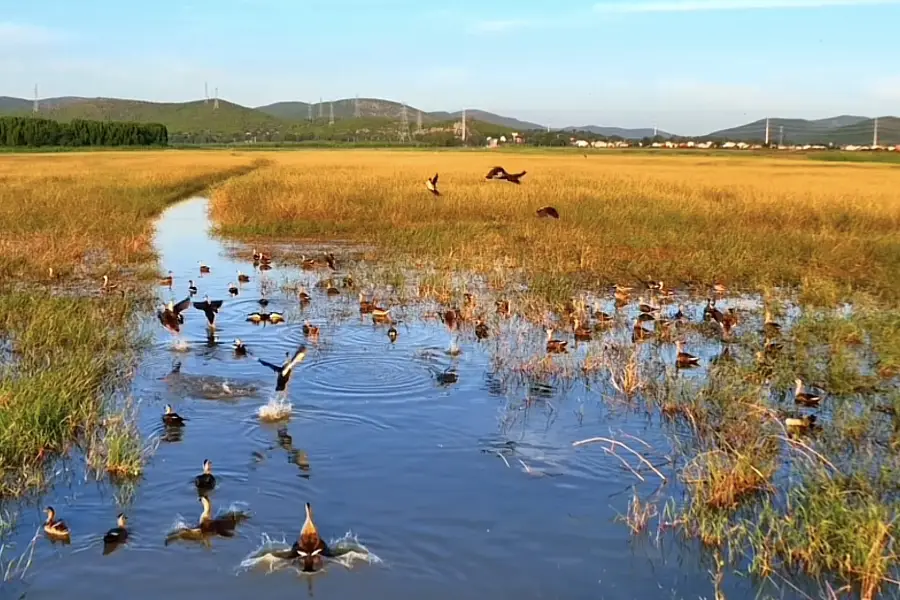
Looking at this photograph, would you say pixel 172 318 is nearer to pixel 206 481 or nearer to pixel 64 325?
pixel 64 325

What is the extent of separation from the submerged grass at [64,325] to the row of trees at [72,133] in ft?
286

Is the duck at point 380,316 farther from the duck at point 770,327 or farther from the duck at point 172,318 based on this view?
the duck at point 770,327

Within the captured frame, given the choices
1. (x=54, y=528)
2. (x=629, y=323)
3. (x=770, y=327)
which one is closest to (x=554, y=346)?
(x=629, y=323)

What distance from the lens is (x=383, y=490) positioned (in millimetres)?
7559

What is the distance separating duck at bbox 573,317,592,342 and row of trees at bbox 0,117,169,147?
105919mm

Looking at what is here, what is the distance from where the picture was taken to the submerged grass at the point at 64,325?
7.85m

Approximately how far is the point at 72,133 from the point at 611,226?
103479mm

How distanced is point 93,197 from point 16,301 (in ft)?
55.4

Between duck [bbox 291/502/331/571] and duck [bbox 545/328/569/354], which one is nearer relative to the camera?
duck [bbox 291/502/331/571]

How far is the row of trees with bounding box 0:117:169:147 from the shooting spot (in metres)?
105

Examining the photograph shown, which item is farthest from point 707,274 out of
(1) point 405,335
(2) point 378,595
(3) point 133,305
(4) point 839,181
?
(4) point 839,181

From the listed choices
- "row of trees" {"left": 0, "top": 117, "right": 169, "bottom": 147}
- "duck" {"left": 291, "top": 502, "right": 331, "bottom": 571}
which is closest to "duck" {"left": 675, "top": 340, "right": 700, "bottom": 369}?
"duck" {"left": 291, "top": 502, "right": 331, "bottom": 571}

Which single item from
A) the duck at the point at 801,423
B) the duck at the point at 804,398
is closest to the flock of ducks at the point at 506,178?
the duck at the point at 804,398

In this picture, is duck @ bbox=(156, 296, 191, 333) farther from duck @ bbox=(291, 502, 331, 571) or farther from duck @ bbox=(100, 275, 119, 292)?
duck @ bbox=(291, 502, 331, 571)
